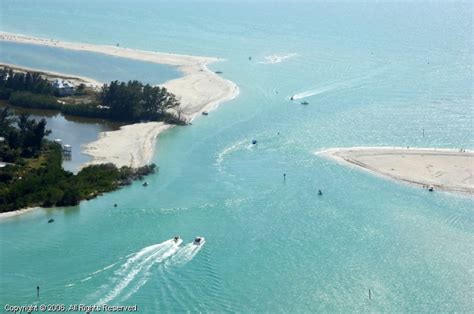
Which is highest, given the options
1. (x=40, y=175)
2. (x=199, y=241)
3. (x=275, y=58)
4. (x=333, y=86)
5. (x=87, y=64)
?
(x=275, y=58)

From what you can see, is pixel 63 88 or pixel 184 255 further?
pixel 63 88

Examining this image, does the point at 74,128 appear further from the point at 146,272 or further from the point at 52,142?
the point at 146,272

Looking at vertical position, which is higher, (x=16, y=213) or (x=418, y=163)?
(x=418, y=163)

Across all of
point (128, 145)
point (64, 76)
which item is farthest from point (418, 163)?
point (64, 76)

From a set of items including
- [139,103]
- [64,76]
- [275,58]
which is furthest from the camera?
[275,58]

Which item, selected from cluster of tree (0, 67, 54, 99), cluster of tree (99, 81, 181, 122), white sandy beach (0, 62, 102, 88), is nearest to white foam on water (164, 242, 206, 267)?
cluster of tree (99, 81, 181, 122)

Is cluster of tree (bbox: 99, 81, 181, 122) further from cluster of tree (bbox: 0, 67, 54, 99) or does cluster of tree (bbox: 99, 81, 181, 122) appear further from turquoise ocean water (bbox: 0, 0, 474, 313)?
cluster of tree (bbox: 0, 67, 54, 99)
